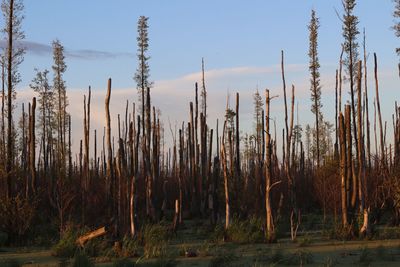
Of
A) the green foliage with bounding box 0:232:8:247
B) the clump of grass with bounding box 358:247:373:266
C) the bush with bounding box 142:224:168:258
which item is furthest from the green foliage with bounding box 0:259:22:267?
the clump of grass with bounding box 358:247:373:266

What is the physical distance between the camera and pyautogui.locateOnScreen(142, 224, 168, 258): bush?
1230cm

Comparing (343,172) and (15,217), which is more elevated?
(343,172)

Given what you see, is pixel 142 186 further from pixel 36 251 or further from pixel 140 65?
pixel 140 65

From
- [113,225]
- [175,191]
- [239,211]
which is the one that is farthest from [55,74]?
[113,225]

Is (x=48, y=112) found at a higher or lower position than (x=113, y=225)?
higher

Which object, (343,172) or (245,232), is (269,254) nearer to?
(245,232)

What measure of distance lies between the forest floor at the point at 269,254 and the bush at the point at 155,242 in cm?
22

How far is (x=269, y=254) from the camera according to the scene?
39.9 ft

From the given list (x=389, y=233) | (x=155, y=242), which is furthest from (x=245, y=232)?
(x=389, y=233)

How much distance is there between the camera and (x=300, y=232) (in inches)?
655

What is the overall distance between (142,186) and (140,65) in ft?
40.3

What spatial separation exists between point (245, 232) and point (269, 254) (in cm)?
303

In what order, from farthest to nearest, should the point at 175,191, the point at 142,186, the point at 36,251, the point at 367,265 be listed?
the point at 175,191, the point at 142,186, the point at 36,251, the point at 367,265

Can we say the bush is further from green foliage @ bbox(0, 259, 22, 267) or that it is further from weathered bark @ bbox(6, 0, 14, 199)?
weathered bark @ bbox(6, 0, 14, 199)
